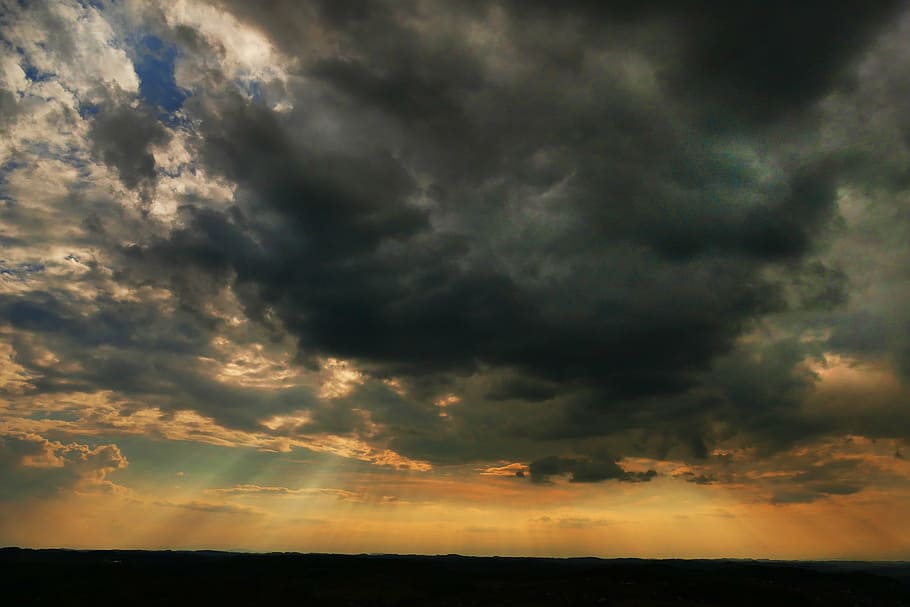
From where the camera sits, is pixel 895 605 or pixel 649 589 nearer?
pixel 649 589

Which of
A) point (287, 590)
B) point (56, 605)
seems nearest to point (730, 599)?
point (287, 590)

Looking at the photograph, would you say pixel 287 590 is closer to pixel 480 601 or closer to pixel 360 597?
pixel 360 597

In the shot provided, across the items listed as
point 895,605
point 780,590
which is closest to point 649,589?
point 780,590

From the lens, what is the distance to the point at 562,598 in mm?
159125

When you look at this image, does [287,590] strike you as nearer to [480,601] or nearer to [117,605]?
[117,605]

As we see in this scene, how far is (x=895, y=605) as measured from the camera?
580ft

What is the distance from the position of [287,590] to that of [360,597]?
28.9 m

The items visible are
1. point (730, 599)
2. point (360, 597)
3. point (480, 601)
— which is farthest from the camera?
point (360, 597)

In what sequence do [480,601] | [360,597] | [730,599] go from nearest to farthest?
[730,599]
[480,601]
[360,597]

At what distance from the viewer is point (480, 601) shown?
16850cm

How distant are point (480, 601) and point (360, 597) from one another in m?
41.6

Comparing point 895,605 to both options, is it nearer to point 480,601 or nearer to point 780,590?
point 780,590

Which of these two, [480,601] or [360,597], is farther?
[360,597]

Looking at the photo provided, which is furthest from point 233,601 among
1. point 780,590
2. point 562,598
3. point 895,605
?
point 895,605
